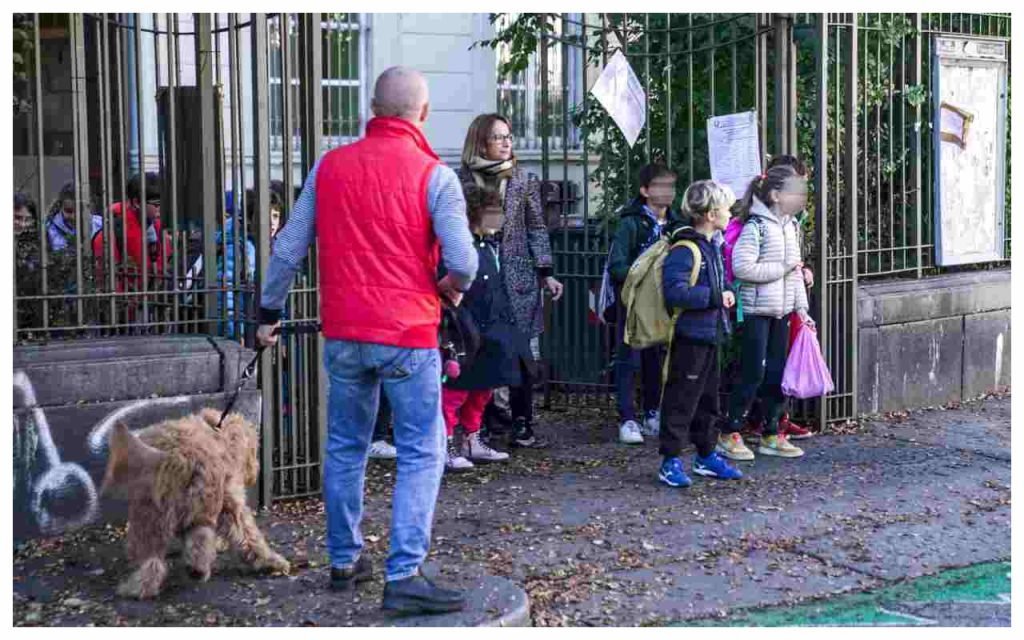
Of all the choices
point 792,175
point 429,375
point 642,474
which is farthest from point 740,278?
point 429,375

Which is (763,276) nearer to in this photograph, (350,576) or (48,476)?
(350,576)

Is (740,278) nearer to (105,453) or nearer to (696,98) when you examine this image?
(696,98)

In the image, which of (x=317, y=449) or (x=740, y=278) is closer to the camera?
(x=317, y=449)

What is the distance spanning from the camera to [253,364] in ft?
18.4

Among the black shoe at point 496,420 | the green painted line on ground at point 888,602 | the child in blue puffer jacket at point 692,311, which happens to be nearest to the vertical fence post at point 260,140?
the child in blue puffer jacket at point 692,311

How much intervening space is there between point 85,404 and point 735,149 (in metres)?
4.25

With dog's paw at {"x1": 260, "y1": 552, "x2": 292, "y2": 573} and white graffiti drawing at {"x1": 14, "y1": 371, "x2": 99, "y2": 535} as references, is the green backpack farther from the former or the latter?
white graffiti drawing at {"x1": 14, "y1": 371, "x2": 99, "y2": 535}

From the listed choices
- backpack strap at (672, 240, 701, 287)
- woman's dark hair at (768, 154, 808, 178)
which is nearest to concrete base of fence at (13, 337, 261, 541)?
backpack strap at (672, 240, 701, 287)

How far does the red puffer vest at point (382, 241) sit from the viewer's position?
4949mm

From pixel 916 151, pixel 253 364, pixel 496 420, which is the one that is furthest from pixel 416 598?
pixel 916 151

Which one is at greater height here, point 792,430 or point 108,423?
point 108,423

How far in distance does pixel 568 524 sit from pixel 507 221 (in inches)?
76.8

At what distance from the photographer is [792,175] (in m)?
7.74

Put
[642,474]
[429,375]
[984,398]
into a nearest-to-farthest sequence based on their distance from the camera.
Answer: [429,375] → [642,474] → [984,398]
